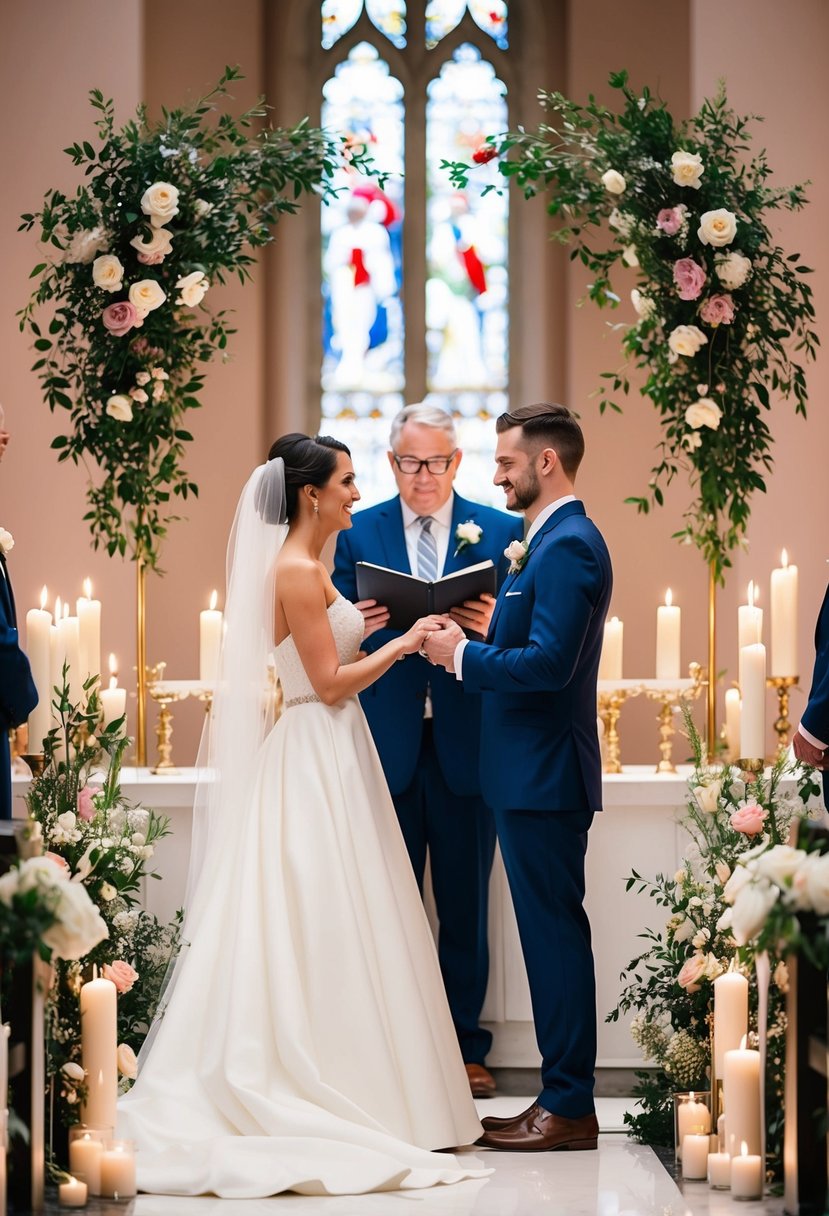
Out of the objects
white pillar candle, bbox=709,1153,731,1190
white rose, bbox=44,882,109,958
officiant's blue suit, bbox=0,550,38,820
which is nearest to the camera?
white rose, bbox=44,882,109,958

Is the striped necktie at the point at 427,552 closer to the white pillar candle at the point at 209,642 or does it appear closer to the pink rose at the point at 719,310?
the white pillar candle at the point at 209,642

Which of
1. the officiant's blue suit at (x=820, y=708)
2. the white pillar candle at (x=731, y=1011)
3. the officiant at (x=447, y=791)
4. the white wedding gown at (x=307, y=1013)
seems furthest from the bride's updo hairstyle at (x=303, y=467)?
the white pillar candle at (x=731, y=1011)

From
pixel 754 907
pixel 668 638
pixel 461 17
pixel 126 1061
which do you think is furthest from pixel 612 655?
pixel 461 17

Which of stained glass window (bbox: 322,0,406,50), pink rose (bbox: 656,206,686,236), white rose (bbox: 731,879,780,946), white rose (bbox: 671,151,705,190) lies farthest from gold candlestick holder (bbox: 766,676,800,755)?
stained glass window (bbox: 322,0,406,50)

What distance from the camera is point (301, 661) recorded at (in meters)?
4.17

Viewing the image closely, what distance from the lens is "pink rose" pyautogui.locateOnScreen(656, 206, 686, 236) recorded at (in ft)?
15.6

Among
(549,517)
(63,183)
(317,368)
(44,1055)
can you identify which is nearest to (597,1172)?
(44,1055)

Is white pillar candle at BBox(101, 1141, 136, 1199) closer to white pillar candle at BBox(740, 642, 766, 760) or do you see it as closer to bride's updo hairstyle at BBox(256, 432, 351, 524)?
bride's updo hairstyle at BBox(256, 432, 351, 524)

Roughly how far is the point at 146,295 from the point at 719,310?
1.77 meters

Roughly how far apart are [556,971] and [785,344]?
9.61 ft

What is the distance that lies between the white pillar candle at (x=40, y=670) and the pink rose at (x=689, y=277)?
2154 mm

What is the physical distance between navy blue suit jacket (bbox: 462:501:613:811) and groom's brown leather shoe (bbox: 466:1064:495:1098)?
3.27 ft

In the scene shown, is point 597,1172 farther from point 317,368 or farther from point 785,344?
point 317,368

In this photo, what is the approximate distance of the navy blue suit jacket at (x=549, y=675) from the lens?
395cm
